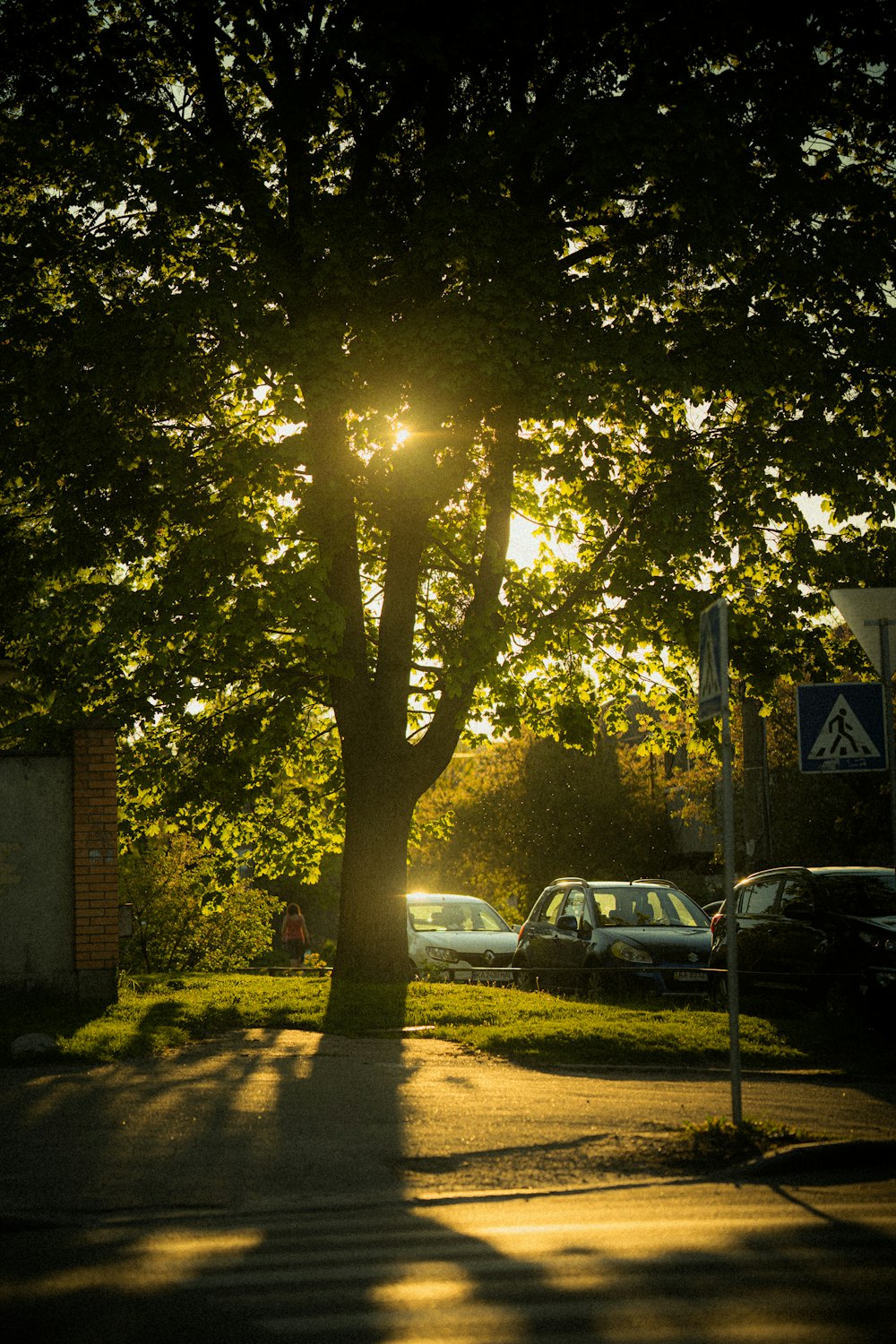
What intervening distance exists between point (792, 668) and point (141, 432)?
27.7 ft

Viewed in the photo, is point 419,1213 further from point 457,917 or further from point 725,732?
point 457,917

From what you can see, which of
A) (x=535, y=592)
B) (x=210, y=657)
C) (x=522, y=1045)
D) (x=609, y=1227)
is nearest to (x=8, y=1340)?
(x=609, y=1227)

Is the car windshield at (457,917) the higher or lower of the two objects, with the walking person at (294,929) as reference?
higher

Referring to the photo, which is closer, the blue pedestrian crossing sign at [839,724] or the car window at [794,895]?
the blue pedestrian crossing sign at [839,724]

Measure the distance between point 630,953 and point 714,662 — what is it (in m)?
9.15

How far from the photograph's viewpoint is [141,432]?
15688 mm

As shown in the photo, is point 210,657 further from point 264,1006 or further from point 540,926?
point 540,926

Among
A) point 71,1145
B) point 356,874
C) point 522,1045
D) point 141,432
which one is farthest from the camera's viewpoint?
point 356,874

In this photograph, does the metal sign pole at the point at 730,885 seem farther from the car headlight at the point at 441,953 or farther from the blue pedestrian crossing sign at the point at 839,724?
the car headlight at the point at 441,953

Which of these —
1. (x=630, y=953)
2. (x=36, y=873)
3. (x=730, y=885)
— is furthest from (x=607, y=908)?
(x=730, y=885)

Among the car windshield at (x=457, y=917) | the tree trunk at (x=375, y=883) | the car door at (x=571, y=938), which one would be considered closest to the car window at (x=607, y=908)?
the car door at (x=571, y=938)

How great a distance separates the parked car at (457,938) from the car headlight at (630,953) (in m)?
2.68

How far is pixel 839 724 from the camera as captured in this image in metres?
9.86

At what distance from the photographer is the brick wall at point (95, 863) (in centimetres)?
1281
